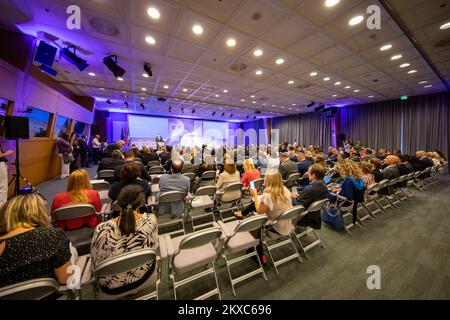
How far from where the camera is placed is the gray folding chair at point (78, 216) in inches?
71.1

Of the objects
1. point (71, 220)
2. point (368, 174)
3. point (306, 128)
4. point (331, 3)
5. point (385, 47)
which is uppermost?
point (385, 47)

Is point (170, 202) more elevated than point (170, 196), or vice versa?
point (170, 196)

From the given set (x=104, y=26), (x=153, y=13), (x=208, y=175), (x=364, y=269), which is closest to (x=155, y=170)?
(x=208, y=175)

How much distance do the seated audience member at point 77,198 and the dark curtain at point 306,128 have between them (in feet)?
47.2

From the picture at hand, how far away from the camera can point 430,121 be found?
27.6 feet

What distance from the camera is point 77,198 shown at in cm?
205

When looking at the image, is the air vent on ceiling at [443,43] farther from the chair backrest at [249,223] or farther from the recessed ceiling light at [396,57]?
the chair backrest at [249,223]

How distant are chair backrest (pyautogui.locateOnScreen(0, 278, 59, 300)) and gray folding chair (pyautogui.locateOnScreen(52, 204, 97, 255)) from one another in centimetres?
88

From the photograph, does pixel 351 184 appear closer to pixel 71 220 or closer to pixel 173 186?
pixel 173 186

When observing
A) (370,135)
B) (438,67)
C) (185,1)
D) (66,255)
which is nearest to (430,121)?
(370,135)

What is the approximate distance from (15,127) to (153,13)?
3719mm

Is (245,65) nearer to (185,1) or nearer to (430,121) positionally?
(185,1)

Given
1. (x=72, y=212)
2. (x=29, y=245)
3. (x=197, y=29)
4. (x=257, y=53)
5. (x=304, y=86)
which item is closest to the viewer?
(x=29, y=245)

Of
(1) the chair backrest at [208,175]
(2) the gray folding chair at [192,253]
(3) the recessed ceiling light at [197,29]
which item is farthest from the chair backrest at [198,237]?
(3) the recessed ceiling light at [197,29]
